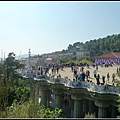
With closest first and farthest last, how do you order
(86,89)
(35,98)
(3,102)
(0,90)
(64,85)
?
1. (0,90)
2. (3,102)
3. (35,98)
4. (86,89)
5. (64,85)

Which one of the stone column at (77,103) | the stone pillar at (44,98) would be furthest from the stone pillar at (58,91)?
the stone pillar at (44,98)

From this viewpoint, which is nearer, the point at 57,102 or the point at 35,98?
the point at 35,98

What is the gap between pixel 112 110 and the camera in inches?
676

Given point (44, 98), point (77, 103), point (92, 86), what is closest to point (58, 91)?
point (77, 103)

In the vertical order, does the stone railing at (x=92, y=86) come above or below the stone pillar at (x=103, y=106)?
above

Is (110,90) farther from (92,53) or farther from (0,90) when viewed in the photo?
(92,53)

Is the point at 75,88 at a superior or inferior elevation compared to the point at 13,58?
inferior

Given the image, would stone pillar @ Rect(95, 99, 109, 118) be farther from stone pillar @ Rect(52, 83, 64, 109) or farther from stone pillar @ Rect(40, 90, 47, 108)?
stone pillar @ Rect(40, 90, 47, 108)

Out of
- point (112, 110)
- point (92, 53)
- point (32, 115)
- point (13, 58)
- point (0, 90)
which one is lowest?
point (112, 110)

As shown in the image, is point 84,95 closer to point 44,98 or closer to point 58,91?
point 58,91

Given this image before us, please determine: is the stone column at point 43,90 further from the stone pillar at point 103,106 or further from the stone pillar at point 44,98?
the stone pillar at point 103,106

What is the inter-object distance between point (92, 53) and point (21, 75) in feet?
300

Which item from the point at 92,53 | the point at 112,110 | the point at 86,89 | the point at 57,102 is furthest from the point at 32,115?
the point at 92,53

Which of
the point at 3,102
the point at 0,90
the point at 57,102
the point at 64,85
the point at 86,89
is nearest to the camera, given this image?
the point at 0,90
